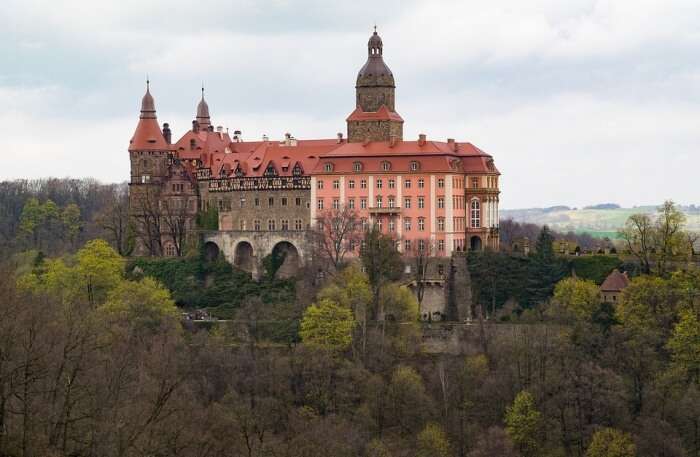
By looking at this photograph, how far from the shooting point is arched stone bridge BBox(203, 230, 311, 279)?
73688mm

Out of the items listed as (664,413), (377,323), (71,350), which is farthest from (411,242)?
(71,350)

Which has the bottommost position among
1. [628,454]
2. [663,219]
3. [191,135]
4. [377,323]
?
[628,454]

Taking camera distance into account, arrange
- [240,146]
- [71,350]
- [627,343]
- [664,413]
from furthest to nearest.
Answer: [240,146] → [627,343] → [664,413] → [71,350]

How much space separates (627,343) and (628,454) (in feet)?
26.7

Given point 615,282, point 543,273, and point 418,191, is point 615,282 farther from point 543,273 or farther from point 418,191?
point 418,191

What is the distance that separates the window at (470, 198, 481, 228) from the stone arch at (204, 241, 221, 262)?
13.1 meters

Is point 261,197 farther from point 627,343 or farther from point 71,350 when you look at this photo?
point 71,350

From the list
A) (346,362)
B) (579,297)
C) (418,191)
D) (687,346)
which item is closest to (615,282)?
(579,297)

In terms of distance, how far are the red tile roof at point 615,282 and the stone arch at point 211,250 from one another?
67.9 feet

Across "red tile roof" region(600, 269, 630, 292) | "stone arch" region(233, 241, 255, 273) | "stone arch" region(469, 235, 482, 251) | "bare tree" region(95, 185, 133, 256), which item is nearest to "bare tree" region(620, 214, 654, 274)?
"red tile roof" region(600, 269, 630, 292)

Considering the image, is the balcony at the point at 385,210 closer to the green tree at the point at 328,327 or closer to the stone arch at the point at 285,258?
the stone arch at the point at 285,258

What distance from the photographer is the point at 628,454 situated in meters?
51.3

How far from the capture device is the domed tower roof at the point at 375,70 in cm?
7656

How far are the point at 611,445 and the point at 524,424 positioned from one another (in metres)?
3.86
